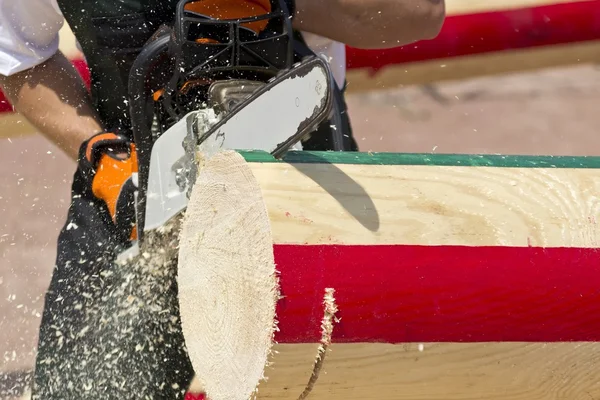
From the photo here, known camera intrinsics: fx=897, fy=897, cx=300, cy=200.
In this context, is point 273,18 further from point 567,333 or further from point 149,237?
point 567,333

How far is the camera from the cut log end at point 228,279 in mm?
1213

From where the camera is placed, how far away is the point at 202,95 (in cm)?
164

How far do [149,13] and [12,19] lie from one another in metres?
0.34

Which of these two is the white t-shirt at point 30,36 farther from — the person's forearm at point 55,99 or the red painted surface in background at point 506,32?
the red painted surface in background at point 506,32

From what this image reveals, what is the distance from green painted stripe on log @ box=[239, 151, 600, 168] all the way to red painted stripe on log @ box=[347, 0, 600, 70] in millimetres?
1886

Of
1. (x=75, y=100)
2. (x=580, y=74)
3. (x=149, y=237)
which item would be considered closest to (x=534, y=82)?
(x=580, y=74)

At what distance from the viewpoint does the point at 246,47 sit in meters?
1.62

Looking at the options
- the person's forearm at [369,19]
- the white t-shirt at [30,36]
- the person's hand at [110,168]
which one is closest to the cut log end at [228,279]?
the person's hand at [110,168]

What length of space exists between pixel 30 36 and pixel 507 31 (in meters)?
1.84

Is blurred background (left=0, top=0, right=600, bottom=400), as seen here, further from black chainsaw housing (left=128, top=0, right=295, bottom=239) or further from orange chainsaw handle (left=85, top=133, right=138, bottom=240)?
black chainsaw housing (left=128, top=0, right=295, bottom=239)

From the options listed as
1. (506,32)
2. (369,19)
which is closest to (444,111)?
(506,32)

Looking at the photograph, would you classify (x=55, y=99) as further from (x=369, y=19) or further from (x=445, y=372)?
(x=445, y=372)

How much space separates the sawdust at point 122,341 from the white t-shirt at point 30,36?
546 millimetres

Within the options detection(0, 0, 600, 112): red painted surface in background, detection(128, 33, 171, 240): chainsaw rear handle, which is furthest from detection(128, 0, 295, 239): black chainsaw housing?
detection(0, 0, 600, 112): red painted surface in background
